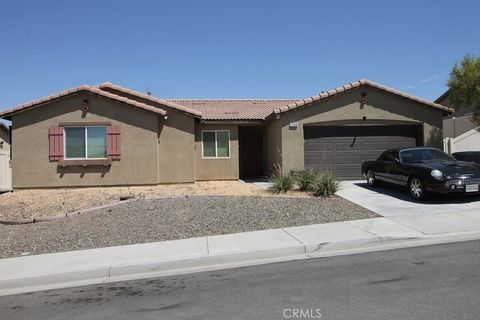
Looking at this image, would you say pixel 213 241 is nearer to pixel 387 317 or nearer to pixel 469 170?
pixel 387 317

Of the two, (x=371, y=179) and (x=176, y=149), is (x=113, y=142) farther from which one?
(x=371, y=179)

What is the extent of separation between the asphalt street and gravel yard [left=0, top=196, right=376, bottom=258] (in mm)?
2645

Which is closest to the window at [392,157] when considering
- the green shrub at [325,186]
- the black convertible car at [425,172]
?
the black convertible car at [425,172]

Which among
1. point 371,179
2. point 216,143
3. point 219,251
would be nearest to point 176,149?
point 216,143

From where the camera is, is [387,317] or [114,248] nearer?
[387,317]

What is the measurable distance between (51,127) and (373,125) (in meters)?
12.1

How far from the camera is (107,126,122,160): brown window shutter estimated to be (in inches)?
653

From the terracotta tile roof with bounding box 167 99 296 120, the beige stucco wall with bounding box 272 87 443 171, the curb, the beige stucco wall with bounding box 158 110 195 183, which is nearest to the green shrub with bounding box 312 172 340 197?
the beige stucco wall with bounding box 272 87 443 171

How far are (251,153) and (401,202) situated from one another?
1040 cm

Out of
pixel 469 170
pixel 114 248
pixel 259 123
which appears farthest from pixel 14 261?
pixel 259 123

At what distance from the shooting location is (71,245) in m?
8.91

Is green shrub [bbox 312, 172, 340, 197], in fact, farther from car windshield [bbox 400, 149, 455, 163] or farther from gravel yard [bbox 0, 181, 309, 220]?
car windshield [bbox 400, 149, 455, 163]

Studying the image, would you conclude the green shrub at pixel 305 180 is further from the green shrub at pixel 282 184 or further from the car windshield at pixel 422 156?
the car windshield at pixel 422 156

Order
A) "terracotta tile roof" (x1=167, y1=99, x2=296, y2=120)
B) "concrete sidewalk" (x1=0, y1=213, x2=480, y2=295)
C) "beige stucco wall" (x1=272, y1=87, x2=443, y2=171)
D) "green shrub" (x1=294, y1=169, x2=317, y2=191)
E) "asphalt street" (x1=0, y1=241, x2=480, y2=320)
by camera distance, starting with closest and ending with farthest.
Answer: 1. "asphalt street" (x1=0, y1=241, x2=480, y2=320)
2. "concrete sidewalk" (x1=0, y1=213, x2=480, y2=295)
3. "green shrub" (x1=294, y1=169, x2=317, y2=191)
4. "beige stucco wall" (x1=272, y1=87, x2=443, y2=171)
5. "terracotta tile roof" (x1=167, y1=99, x2=296, y2=120)
